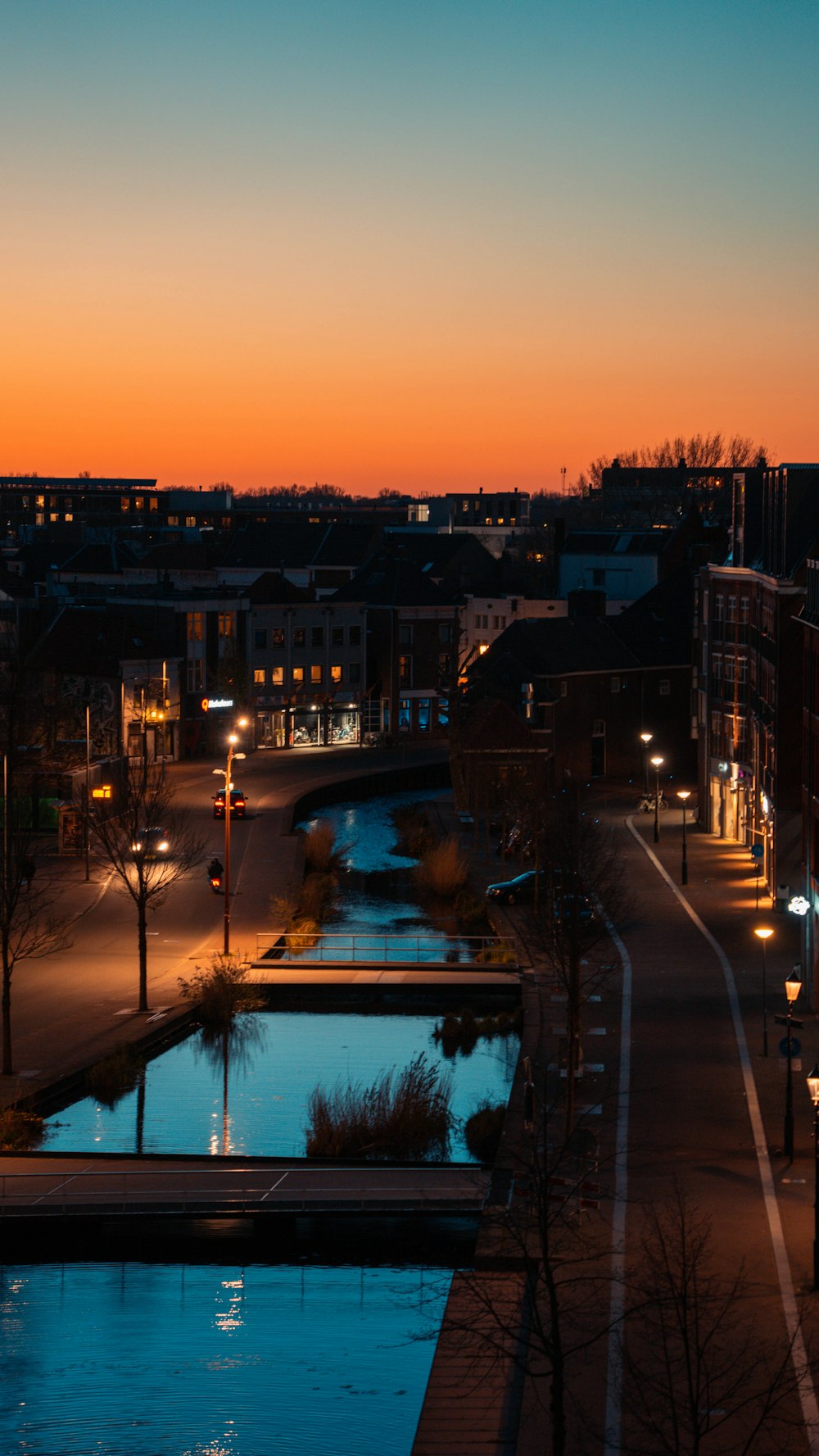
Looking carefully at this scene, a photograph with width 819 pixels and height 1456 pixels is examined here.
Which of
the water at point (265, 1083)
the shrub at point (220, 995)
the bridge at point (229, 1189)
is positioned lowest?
the water at point (265, 1083)

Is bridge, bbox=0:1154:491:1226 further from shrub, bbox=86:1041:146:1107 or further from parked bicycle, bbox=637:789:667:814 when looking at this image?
parked bicycle, bbox=637:789:667:814

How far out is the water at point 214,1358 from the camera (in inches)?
818

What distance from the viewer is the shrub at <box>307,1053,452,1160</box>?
2984 centimetres

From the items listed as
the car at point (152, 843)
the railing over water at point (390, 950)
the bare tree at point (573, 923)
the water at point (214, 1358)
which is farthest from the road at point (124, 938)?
the bare tree at point (573, 923)

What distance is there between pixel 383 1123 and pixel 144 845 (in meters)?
11.7

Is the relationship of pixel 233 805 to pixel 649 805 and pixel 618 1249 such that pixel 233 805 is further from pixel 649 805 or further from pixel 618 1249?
pixel 649 805

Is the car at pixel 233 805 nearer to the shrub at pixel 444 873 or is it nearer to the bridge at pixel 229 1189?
the shrub at pixel 444 873

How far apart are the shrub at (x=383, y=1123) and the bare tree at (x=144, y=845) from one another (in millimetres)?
8482

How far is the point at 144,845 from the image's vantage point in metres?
39.9

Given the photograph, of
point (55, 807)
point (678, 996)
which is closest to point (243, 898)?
point (55, 807)

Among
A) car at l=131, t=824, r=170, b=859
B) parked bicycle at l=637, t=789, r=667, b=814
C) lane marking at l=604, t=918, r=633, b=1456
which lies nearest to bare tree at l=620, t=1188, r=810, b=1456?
lane marking at l=604, t=918, r=633, b=1456

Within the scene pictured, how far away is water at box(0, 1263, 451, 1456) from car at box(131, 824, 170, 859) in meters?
14.9

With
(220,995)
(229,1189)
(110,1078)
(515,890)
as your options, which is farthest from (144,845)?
(515,890)

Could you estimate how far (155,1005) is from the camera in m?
38.9
